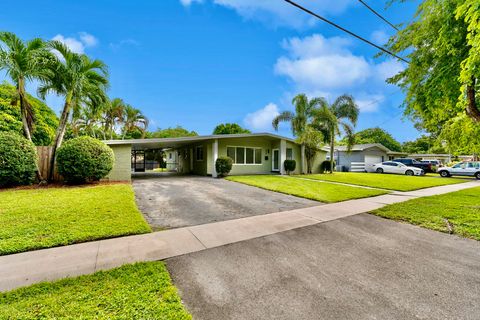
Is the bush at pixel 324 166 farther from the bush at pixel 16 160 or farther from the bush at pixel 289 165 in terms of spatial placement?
the bush at pixel 16 160

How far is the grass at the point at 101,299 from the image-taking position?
196 centimetres

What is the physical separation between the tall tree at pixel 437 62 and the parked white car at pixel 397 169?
54.0 ft

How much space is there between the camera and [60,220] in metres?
4.59

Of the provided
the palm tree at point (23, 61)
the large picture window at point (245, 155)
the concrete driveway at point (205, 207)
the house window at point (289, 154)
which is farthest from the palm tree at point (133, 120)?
the concrete driveway at point (205, 207)

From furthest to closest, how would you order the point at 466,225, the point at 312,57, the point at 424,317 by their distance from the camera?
the point at 312,57, the point at 466,225, the point at 424,317

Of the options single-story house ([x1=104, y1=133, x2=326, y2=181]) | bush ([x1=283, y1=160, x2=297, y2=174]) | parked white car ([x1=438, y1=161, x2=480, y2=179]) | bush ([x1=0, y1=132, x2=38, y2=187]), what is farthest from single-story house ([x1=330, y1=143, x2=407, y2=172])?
bush ([x1=0, y1=132, x2=38, y2=187])

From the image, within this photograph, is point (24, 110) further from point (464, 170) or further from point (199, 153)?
point (464, 170)

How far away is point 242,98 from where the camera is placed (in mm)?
29328

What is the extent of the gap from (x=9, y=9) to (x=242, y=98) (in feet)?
77.7

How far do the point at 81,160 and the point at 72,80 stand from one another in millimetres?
3779

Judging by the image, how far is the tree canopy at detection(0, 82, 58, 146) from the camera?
655 inches

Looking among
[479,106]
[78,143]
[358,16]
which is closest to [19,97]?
[78,143]

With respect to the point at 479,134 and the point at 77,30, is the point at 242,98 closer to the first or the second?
the point at 77,30

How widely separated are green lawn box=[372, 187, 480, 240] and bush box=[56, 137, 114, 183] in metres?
11.1
